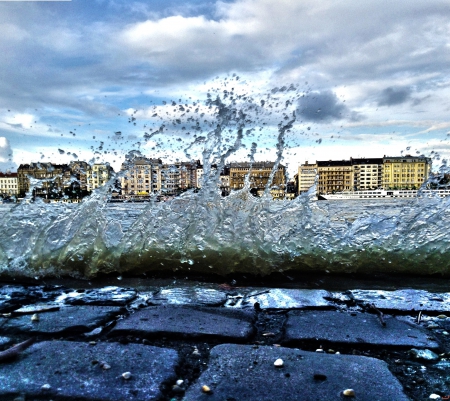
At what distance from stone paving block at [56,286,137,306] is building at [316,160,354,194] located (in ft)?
322

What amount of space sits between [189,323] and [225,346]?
350 millimetres

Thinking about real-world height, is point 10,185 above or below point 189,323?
above

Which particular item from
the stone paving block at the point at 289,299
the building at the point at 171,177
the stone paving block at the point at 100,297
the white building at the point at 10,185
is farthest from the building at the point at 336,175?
the stone paving block at the point at 100,297

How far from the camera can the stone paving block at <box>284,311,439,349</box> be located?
1751 mm

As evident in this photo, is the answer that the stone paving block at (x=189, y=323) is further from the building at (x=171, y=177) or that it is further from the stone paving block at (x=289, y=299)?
the building at (x=171, y=177)

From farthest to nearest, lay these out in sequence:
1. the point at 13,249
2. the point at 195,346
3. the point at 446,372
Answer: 1. the point at 13,249
2. the point at 195,346
3. the point at 446,372

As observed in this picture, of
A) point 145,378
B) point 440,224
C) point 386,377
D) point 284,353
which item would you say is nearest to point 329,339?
point 284,353

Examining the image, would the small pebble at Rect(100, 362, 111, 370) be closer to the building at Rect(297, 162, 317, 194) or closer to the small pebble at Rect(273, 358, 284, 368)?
the small pebble at Rect(273, 358, 284, 368)

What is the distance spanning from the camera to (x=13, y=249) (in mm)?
4078

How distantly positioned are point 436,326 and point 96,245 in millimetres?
3202

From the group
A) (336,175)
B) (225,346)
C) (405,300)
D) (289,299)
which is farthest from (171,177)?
(336,175)

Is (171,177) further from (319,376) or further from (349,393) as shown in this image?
(349,393)

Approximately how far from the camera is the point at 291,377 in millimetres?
1367

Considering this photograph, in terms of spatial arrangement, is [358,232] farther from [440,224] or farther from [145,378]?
[145,378]
